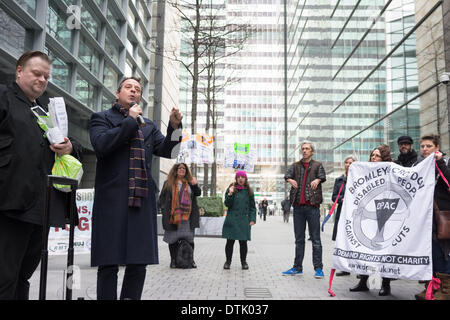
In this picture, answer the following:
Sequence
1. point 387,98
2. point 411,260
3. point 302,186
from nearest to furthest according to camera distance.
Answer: point 411,260
point 302,186
point 387,98

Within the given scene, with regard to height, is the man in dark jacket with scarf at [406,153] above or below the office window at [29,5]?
below

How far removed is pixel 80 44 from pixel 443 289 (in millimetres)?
20441

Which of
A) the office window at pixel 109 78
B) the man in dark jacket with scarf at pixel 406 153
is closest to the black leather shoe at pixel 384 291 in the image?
the man in dark jacket with scarf at pixel 406 153

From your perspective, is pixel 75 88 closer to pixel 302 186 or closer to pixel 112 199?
pixel 302 186

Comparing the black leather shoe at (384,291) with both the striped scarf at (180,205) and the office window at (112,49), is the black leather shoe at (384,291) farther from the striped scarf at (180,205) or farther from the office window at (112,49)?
the office window at (112,49)

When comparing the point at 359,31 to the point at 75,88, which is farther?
the point at 359,31

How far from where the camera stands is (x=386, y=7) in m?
21.7

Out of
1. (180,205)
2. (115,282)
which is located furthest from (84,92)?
(115,282)

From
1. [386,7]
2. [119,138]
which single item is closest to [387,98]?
[386,7]

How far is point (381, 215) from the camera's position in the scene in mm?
4680

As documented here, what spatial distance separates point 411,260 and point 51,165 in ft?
12.4

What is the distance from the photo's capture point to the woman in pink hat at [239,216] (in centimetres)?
718

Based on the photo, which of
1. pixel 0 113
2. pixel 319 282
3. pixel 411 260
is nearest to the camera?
pixel 0 113

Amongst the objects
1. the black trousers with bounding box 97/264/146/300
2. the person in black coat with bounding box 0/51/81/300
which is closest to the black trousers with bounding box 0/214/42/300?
the person in black coat with bounding box 0/51/81/300
